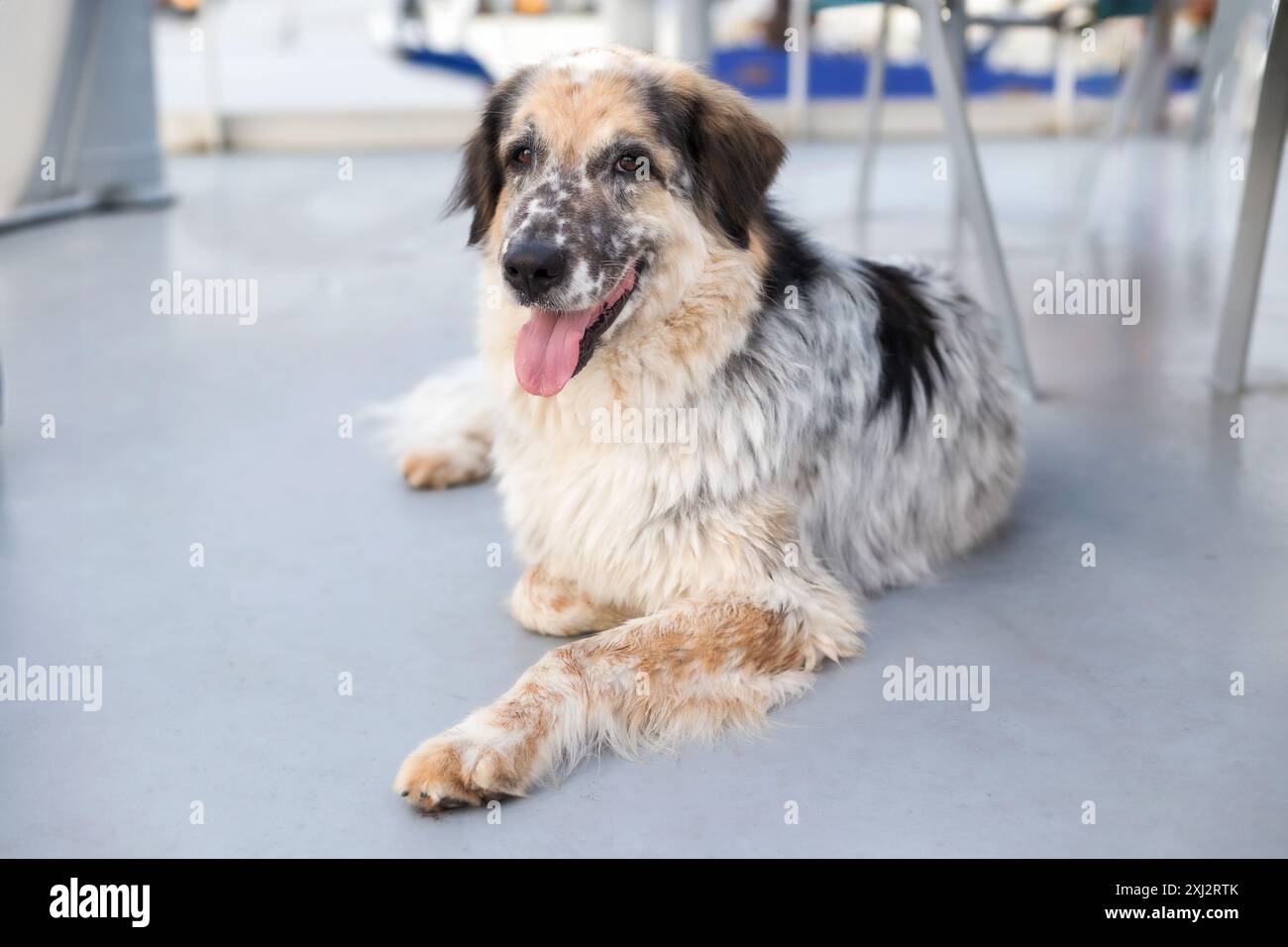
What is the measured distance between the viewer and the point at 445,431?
398 cm

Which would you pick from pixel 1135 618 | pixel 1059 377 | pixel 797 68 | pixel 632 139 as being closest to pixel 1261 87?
pixel 1059 377

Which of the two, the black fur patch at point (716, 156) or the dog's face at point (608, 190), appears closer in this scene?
the dog's face at point (608, 190)

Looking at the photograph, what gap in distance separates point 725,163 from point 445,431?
1.53m

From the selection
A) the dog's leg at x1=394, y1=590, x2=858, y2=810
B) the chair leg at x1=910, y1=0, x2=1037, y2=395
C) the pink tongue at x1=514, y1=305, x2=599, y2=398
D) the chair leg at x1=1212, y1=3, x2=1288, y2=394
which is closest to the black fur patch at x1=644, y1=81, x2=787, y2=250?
the pink tongue at x1=514, y1=305, x2=599, y2=398

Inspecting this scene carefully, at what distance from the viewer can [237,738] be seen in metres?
2.46

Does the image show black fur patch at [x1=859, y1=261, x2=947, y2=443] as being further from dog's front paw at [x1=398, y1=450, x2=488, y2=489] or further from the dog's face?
dog's front paw at [x1=398, y1=450, x2=488, y2=489]

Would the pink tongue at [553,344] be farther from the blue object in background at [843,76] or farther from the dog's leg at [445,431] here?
the blue object in background at [843,76]

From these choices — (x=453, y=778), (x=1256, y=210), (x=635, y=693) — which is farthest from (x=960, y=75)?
(x=453, y=778)

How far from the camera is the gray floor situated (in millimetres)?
2172

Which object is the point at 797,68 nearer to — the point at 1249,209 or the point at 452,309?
the point at 452,309

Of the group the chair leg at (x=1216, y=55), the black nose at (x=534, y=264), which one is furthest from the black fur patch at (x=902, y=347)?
the chair leg at (x=1216, y=55)

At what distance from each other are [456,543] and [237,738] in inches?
42.6

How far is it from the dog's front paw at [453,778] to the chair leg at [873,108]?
4860 millimetres

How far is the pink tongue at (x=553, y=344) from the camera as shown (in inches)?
105
